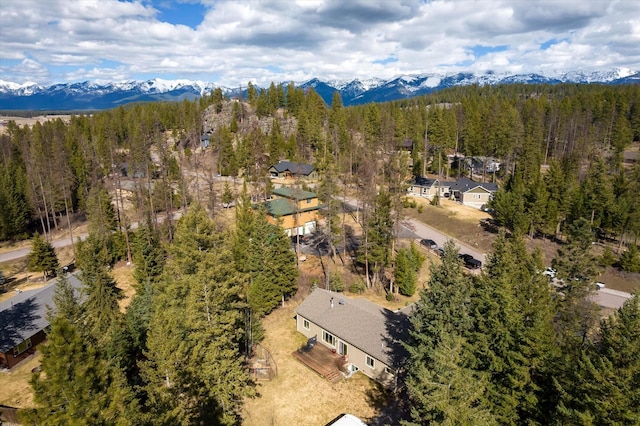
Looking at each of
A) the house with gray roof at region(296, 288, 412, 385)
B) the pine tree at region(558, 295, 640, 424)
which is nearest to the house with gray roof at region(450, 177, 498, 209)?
the house with gray roof at region(296, 288, 412, 385)

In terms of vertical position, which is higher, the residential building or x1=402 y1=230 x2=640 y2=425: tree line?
x1=402 y1=230 x2=640 y2=425: tree line

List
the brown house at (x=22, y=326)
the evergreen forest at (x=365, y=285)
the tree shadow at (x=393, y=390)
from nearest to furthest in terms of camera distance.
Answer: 1. the evergreen forest at (x=365, y=285)
2. the tree shadow at (x=393, y=390)
3. the brown house at (x=22, y=326)

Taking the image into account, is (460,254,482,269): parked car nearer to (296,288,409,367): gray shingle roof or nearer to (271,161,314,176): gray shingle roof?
(296,288,409,367): gray shingle roof

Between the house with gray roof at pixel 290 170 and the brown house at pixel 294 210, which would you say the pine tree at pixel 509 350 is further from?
the house with gray roof at pixel 290 170

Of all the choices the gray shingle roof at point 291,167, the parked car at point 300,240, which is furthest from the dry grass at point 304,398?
the gray shingle roof at point 291,167

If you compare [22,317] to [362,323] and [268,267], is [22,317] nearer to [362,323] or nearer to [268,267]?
[268,267]

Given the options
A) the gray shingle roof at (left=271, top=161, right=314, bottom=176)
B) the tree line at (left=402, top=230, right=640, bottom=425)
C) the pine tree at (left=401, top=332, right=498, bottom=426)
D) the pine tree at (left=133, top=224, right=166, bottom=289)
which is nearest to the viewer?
the pine tree at (left=401, top=332, right=498, bottom=426)

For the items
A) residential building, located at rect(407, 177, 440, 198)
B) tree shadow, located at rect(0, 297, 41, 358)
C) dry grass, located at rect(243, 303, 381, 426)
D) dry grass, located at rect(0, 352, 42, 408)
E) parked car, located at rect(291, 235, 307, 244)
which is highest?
residential building, located at rect(407, 177, 440, 198)
